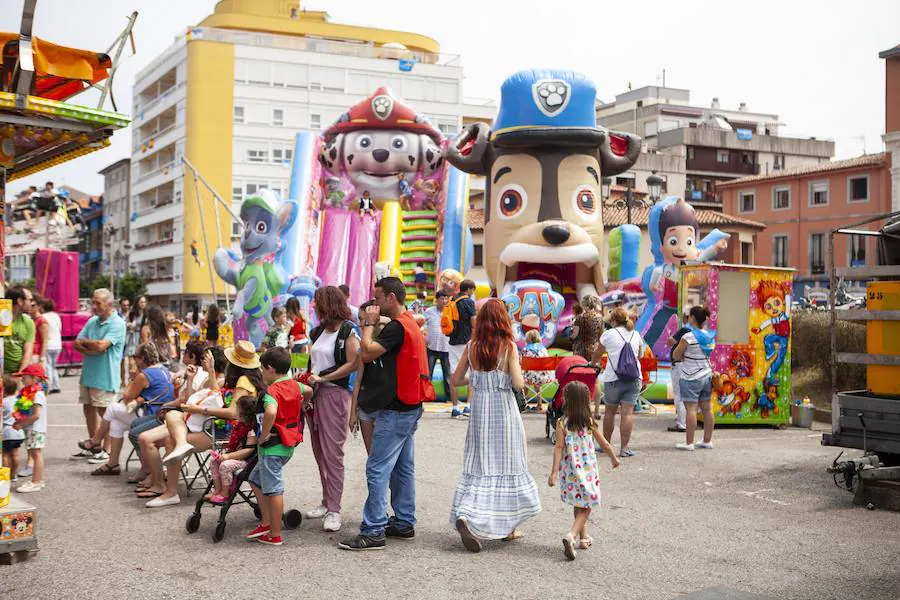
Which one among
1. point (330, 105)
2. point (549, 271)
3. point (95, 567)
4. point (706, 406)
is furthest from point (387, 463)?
point (330, 105)

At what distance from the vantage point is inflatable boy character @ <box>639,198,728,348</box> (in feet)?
60.6

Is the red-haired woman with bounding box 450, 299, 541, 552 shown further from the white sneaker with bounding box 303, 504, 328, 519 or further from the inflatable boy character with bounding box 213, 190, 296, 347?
the inflatable boy character with bounding box 213, 190, 296, 347

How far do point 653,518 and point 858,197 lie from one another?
45.7 m

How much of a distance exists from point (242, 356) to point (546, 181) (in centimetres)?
1163

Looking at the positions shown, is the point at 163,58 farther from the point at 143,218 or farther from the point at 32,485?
the point at 32,485

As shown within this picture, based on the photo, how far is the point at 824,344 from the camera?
647 inches

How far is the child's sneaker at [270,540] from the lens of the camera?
6543 mm

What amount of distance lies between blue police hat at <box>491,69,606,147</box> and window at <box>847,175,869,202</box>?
1370 inches

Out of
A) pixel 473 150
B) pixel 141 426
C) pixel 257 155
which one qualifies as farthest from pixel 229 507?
pixel 257 155

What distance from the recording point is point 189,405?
763 centimetres

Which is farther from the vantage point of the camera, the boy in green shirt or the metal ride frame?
the metal ride frame

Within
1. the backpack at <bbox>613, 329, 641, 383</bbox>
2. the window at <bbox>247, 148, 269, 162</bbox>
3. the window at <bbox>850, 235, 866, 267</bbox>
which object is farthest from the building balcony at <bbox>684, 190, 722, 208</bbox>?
the backpack at <bbox>613, 329, 641, 383</bbox>

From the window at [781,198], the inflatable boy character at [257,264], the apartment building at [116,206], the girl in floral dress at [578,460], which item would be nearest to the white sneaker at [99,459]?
the girl in floral dress at [578,460]

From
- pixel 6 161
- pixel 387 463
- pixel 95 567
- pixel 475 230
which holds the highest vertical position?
pixel 475 230
